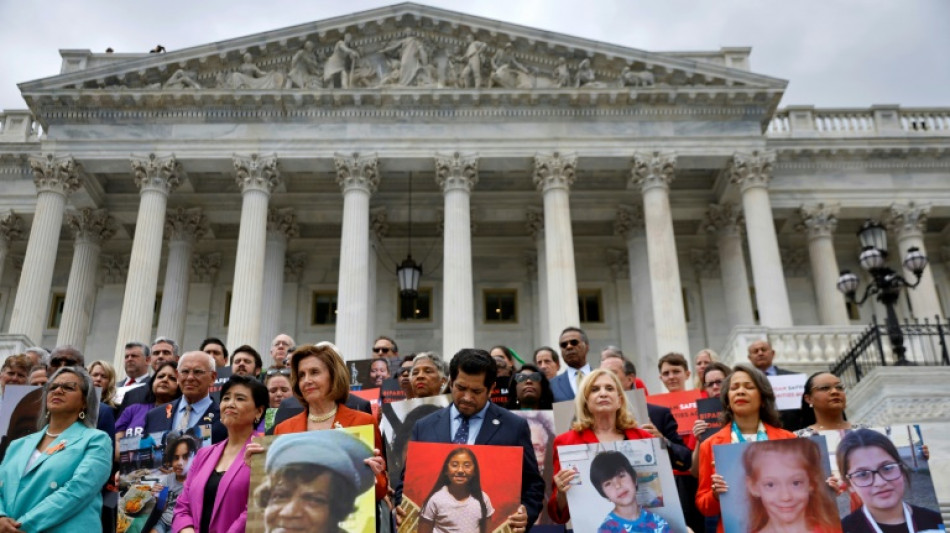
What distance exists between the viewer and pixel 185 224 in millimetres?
31547

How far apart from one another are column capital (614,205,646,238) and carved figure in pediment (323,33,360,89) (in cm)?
1124

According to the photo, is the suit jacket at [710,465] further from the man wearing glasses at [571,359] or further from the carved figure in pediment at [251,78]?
the carved figure in pediment at [251,78]

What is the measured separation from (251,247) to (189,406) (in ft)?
60.6

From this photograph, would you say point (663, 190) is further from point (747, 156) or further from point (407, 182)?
point (407, 182)

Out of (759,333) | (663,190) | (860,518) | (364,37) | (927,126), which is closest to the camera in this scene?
(860,518)

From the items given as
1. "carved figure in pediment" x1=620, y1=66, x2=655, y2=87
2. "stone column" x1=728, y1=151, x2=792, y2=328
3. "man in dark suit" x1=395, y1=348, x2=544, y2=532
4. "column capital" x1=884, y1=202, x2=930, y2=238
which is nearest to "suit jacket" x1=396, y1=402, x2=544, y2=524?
"man in dark suit" x1=395, y1=348, x2=544, y2=532

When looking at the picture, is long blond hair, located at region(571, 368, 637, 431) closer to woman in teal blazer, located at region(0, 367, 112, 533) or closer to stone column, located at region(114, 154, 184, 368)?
woman in teal blazer, located at region(0, 367, 112, 533)

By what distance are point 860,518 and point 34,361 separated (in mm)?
9961

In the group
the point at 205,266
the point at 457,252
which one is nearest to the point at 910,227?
the point at 457,252

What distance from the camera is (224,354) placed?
13.5m

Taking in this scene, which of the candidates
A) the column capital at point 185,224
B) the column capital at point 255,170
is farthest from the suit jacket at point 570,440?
the column capital at point 185,224

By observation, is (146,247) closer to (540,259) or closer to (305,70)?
(305,70)

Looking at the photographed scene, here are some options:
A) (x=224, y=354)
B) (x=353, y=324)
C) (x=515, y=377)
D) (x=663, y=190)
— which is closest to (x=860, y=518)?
(x=515, y=377)

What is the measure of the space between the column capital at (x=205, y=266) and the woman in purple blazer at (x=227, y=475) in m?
Answer: 27.5
